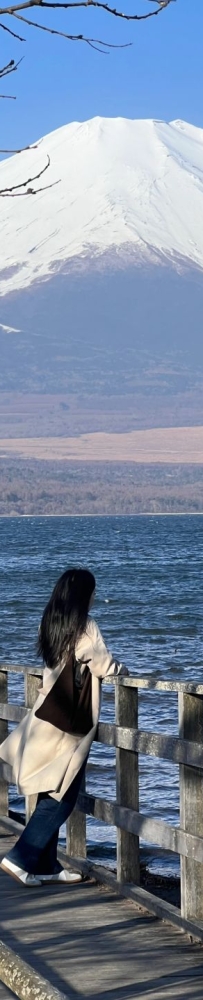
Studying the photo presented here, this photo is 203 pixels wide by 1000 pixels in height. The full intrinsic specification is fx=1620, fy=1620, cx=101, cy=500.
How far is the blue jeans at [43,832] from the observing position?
622cm

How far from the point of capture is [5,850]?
23.3 feet

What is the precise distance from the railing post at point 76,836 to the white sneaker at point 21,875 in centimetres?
36

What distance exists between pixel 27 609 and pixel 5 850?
147 ft

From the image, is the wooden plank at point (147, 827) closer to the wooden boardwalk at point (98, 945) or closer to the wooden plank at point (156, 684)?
the wooden boardwalk at point (98, 945)

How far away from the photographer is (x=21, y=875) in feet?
20.9

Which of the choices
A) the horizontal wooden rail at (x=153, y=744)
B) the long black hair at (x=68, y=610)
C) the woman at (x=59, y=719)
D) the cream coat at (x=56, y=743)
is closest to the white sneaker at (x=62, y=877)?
the woman at (x=59, y=719)

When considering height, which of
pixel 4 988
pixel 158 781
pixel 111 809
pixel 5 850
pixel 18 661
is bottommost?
pixel 18 661

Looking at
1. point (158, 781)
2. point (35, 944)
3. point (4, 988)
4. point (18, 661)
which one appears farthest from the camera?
point (18, 661)

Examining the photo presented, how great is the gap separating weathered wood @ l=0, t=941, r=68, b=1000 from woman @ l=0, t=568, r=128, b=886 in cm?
222

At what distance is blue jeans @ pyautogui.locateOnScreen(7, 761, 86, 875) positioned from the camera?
622 cm

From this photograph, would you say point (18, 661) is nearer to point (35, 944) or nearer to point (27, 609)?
point (27, 609)

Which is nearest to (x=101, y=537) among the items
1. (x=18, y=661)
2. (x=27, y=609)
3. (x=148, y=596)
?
(x=148, y=596)

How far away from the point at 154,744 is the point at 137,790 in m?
0.50

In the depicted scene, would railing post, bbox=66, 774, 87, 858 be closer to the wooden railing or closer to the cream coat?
the wooden railing
